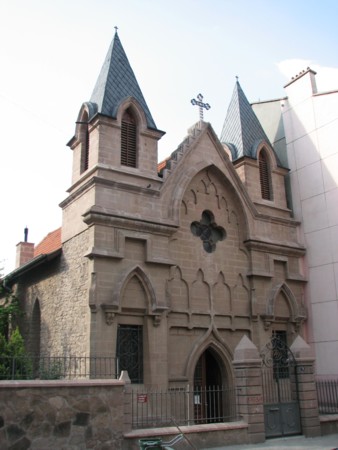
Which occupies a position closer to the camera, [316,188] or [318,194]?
[318,194]

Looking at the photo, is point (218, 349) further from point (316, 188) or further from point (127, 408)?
point (316, 188)

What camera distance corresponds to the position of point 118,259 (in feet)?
54.0

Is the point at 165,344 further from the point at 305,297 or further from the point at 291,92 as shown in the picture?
the point at 291,92

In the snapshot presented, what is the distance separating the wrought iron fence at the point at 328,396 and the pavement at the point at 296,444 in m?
3.73

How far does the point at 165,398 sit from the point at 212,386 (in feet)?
10.5

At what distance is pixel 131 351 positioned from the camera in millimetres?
16344

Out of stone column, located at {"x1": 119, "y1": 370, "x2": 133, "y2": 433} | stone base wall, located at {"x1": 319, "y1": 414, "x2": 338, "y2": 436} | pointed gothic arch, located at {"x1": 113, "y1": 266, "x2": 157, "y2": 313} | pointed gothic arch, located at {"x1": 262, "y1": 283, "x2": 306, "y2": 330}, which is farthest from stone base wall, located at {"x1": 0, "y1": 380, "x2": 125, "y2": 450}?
pointed gothic arch, located at {"x1": 262, "y1": 283, "x2": 306, "y2": 330}

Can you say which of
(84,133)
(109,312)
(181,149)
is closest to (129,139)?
(84,133)

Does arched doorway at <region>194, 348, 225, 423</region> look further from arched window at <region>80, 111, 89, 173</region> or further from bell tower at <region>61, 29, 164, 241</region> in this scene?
arched window at <region>80, 111, 89, 173</region>

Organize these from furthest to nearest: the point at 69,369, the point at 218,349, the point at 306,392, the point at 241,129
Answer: the point at 241,129, the point at 218,349, the point at 69,369, the point at 306,392

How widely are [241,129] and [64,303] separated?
1101 cm

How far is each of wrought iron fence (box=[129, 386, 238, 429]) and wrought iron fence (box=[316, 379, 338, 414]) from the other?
11.2ft

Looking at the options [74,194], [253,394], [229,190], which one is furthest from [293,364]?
[74,194]

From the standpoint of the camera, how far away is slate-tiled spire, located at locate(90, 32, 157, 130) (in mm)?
18594
